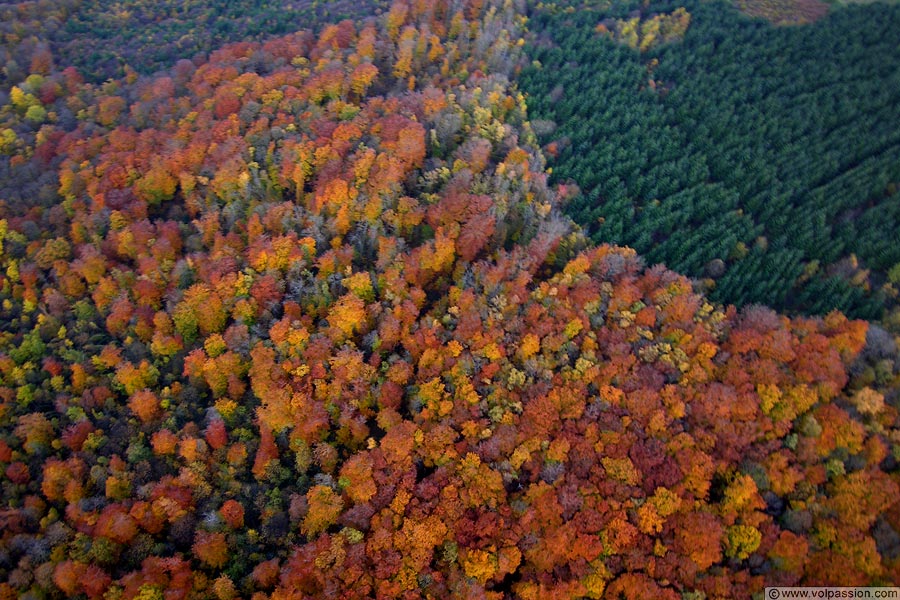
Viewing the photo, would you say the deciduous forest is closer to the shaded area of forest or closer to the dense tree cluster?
the shaded area of forest

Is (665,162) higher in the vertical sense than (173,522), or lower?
higher

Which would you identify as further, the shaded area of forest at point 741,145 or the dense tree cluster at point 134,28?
the dense tree cluster at point 134,28

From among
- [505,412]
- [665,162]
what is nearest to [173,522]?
[505,412]

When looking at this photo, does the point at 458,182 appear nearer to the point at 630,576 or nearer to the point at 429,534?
the point at 429,534

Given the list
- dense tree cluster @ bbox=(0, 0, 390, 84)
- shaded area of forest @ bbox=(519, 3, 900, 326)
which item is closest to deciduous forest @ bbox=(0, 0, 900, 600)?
shaded area of forest @ bbox=(519, 3, 900, 326)

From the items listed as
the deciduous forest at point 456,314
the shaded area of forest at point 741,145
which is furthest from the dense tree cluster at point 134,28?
the shaded area of forest at point 741,145

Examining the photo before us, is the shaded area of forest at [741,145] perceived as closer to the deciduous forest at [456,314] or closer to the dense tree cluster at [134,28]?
the deciduous forest at [456,314]
